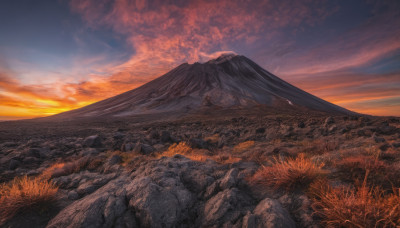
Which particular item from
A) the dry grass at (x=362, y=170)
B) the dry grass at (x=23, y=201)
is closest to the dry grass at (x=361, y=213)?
the dry grass at (x=362, y=170)

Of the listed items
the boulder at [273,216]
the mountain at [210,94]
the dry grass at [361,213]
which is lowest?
the boulder at [273,216]

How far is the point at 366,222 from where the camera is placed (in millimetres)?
2248

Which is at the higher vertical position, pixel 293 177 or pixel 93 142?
pixel 293 177

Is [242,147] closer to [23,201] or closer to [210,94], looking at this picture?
[23,201]

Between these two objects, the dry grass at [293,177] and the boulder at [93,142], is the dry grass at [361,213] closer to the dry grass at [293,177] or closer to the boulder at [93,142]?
the dry grass at [293,177]

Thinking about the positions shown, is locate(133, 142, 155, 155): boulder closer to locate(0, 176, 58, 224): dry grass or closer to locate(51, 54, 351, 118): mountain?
locate(0, 176, 58, 224): dry grass

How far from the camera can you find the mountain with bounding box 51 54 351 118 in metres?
69.5

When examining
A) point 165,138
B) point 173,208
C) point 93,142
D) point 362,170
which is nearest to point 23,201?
point 173,208

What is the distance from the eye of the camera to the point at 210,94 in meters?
78.5

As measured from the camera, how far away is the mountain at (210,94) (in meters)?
69.5

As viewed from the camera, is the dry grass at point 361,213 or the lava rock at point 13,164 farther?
the lava rock at point 13,164

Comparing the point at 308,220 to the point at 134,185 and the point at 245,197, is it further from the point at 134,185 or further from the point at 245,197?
the point at 134,185

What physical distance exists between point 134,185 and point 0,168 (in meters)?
7.93

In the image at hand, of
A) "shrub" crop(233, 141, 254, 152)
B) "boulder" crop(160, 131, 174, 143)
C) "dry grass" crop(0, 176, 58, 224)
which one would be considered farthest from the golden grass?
"dry grass" crop(0, 176, 58, 224)
